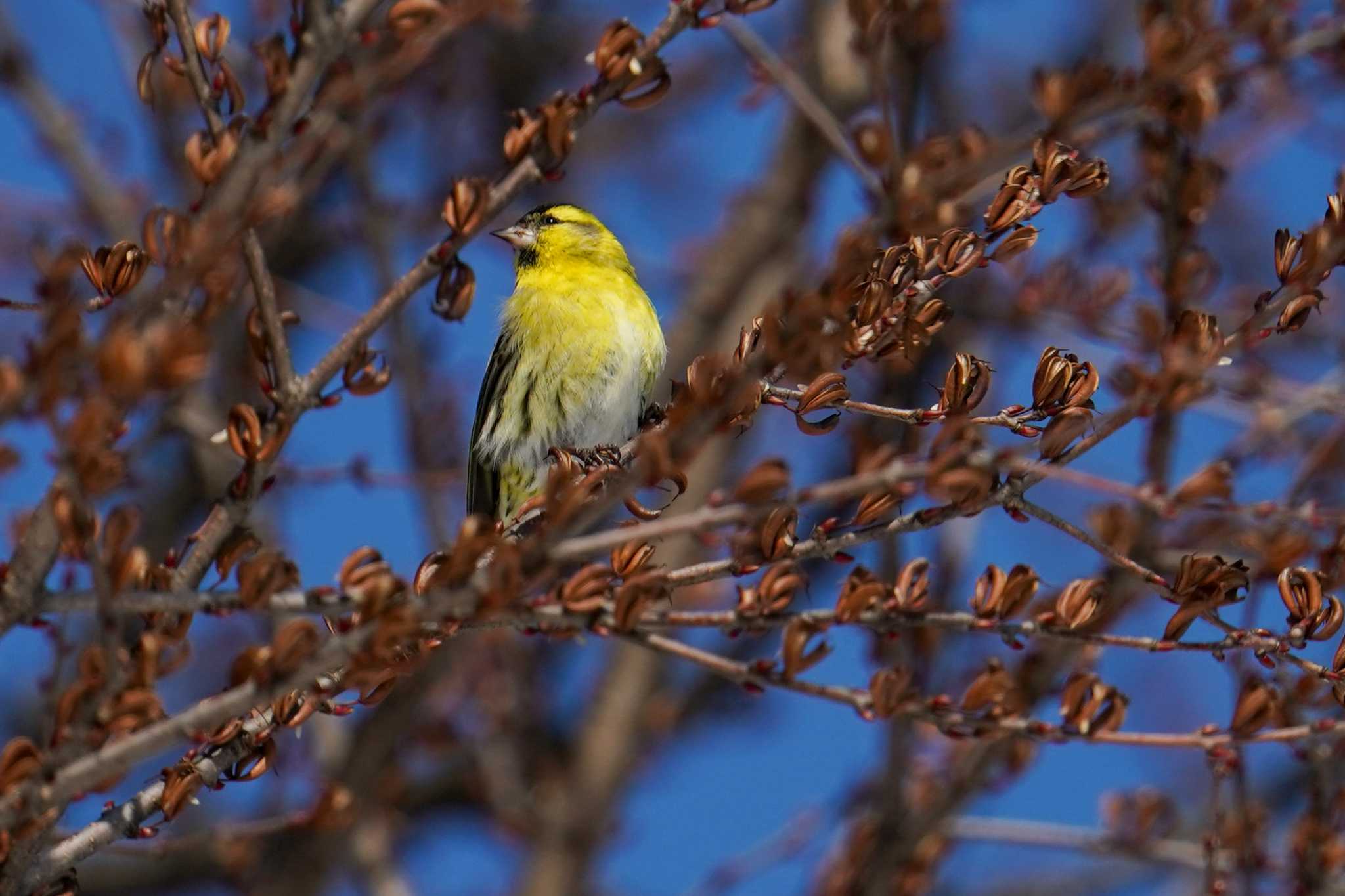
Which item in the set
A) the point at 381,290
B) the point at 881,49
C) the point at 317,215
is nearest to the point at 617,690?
the point at 381,290

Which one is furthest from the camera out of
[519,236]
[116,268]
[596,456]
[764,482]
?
[519,236]

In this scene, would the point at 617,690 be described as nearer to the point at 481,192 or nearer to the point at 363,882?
the point at 363,882

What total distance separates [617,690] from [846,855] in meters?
2.35

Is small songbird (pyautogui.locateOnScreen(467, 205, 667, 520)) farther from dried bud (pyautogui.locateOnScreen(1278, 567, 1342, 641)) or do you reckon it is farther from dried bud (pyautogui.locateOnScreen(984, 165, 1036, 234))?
dried bud (pyautogui.locateOnScreen(1278, 567, 1342, 641))

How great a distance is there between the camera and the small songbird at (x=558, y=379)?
4395 millimetres

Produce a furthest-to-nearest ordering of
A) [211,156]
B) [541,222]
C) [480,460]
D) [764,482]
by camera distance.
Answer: [541,222], [480,460], [211,156], [764,482]

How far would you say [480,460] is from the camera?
454cm

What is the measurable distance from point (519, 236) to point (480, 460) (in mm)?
917

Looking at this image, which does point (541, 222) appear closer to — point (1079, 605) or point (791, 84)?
point (791, 84)

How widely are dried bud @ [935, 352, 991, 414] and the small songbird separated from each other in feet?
6.84

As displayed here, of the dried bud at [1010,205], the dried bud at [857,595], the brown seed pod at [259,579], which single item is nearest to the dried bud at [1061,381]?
the dried bud at [1010,205]

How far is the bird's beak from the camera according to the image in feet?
16.4

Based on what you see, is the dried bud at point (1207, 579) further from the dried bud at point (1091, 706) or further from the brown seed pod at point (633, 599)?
the brown seed pod at point (633, 599)

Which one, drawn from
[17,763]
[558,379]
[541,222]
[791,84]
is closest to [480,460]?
[558,379]
